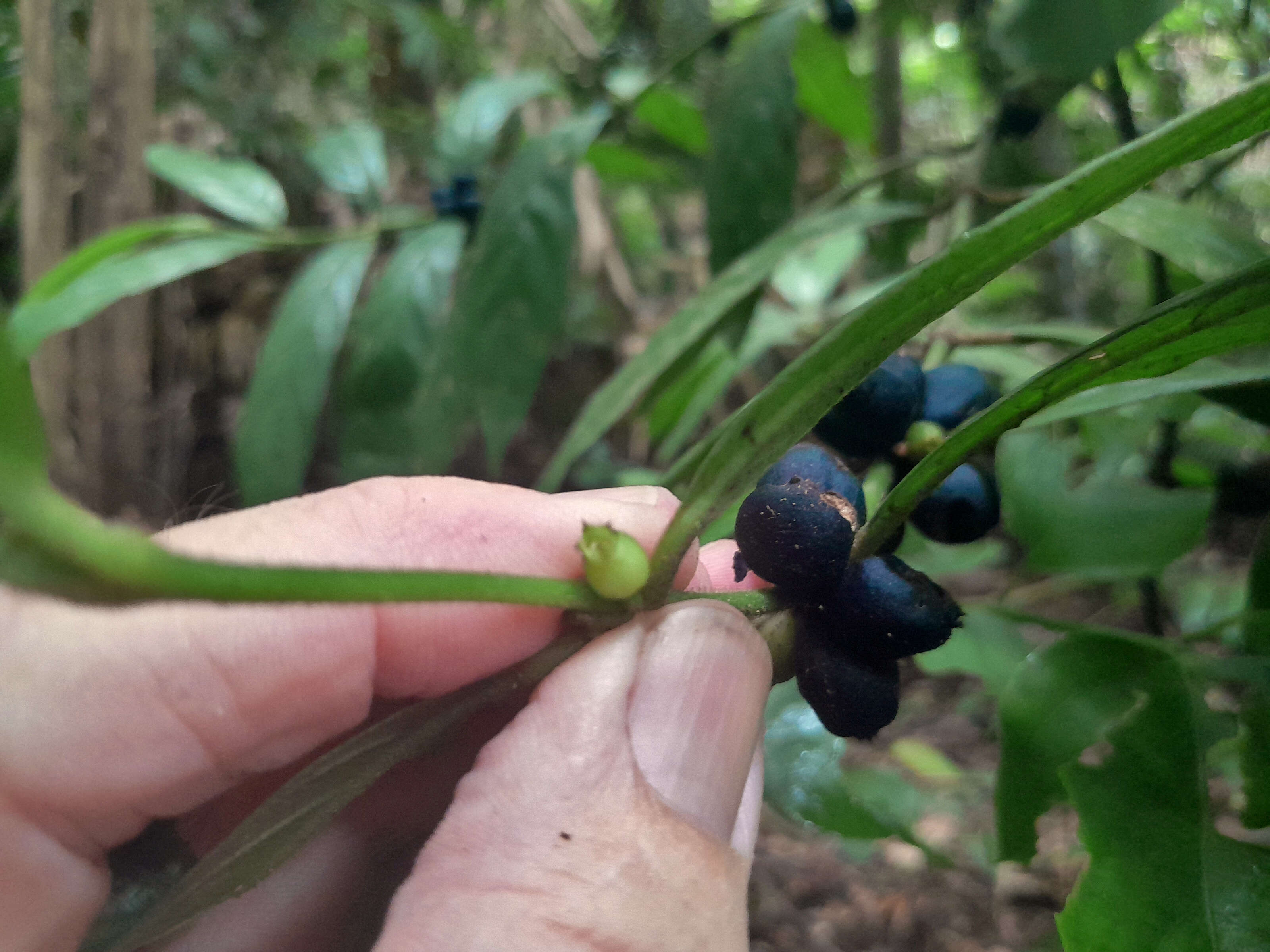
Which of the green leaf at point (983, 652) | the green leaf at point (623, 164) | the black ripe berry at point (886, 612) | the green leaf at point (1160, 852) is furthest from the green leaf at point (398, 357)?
the green leaf at point (1160, 852)

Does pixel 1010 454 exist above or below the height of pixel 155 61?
below

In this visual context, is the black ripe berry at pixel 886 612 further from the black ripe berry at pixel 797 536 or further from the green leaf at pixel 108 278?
the green leaf at pixel 108 278

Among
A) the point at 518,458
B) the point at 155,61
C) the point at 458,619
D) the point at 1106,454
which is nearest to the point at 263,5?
the point at 155,61

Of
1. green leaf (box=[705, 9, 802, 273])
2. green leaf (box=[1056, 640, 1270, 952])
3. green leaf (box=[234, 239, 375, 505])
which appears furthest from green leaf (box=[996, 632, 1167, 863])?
green leaf (box=[234, 239, 375, 505])

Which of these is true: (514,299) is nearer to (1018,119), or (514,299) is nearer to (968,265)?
(1018,119)

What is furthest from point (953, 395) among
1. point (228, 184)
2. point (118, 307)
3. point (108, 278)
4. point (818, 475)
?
point (118, 307)

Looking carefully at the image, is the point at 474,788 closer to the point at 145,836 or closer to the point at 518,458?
the point at 145,836

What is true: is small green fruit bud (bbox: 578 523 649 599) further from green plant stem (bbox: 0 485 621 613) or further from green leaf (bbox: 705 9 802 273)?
green leaf (bbox: 705 9 802 273)
